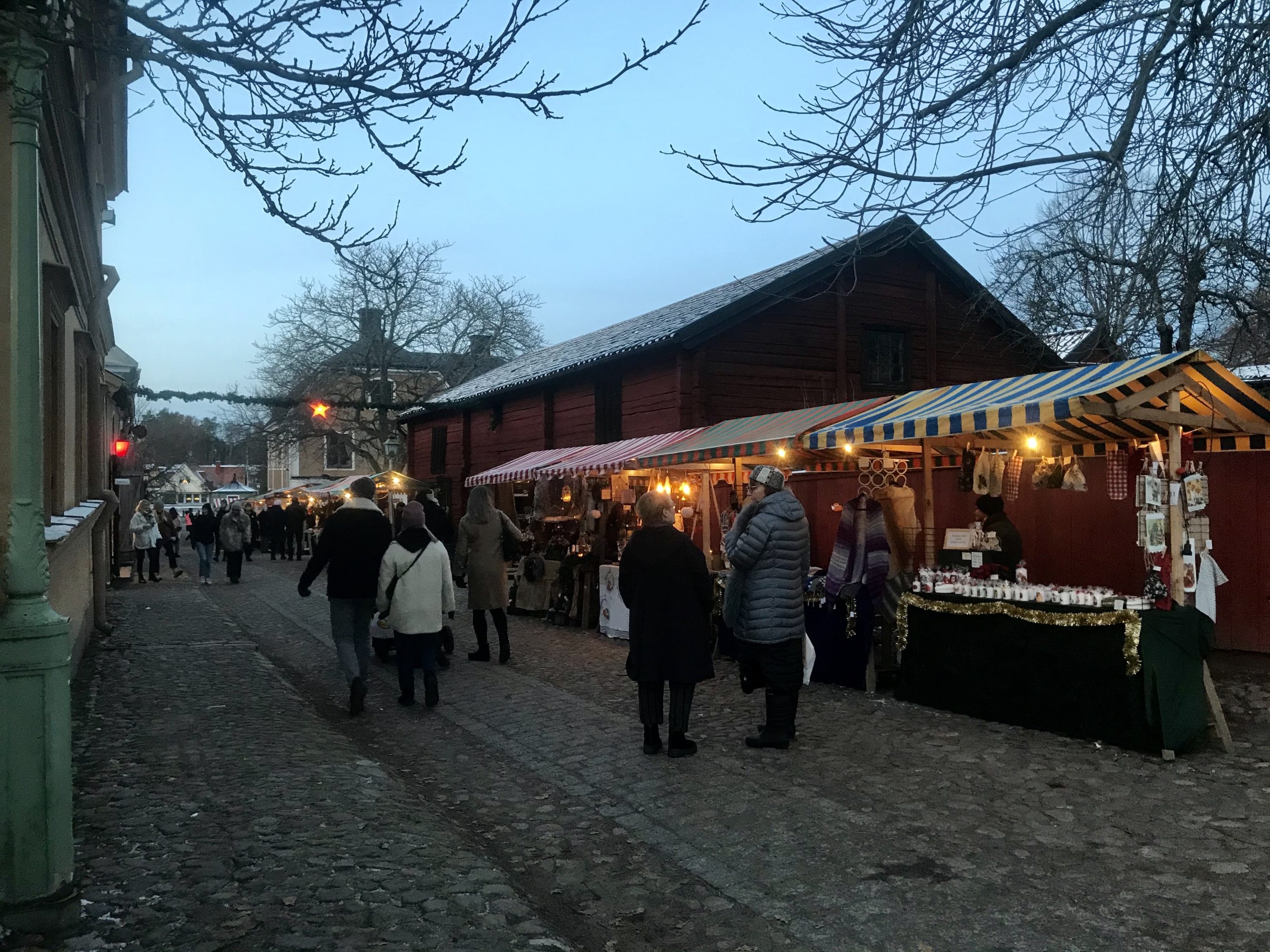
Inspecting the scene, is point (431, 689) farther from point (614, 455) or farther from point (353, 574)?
point (614, 455)

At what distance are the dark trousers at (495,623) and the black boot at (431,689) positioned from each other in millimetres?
2024

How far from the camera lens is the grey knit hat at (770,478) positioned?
22.5ft

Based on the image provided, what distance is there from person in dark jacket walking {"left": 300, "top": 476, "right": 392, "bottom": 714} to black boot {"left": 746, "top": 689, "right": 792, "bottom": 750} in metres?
3.35

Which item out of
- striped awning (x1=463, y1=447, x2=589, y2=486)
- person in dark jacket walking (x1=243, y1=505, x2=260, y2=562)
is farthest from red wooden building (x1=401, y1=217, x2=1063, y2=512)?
person in dark jacket walking (x1=243, y1=505, x2=260, y2=562)

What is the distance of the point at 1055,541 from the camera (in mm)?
11320

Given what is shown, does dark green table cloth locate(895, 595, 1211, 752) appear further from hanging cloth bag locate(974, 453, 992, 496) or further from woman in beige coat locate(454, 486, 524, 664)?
woman in beige coat locate(454, 486, 524, 664)

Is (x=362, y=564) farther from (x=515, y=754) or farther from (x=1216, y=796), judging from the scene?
(x=1216, y=796)

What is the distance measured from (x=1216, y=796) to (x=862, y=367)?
568 inches

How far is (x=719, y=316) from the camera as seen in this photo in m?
17.3

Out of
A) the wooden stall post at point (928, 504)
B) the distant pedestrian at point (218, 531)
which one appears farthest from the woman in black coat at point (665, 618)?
the distant pedestrian at point (218, 531)

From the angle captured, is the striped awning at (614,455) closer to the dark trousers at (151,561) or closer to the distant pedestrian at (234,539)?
the distant pedestrian at (234,539)

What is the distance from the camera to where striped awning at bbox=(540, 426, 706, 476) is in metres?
13.5

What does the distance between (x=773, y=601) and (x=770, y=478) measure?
2.87 ft

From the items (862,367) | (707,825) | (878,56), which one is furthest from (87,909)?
(862,367)
